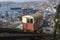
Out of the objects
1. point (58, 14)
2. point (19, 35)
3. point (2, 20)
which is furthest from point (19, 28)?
point (58, 14)

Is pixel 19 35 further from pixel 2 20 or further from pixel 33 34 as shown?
pixel 2 20

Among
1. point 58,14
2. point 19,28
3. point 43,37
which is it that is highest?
point 58,14

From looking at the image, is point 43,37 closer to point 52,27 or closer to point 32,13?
point 52,27

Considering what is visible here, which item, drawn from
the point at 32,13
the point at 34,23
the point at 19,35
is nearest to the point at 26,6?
the point at 32,13

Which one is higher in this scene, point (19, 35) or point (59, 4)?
point (59, 4)

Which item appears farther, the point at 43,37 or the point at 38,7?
the point at 38,7

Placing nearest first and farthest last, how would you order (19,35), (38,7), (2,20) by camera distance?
1. (19,35)
2. (2,20)
3. (38,7)

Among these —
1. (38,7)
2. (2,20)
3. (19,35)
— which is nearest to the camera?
(19,35)
